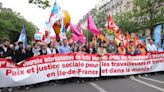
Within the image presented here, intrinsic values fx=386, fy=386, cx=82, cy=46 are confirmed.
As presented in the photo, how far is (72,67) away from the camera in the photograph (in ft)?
45.8

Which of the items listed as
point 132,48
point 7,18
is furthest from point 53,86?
point 7,18

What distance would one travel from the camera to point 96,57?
14.6 metres

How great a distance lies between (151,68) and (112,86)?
4.18 metres

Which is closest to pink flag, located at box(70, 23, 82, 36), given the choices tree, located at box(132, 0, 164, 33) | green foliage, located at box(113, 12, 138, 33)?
tree, located at box(132, 0, 164, 33)

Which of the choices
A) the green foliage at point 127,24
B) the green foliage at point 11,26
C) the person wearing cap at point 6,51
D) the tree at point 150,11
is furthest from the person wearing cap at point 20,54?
the green foliage at point 11,26

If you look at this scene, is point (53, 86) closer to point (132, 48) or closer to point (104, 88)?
point (104, 88)

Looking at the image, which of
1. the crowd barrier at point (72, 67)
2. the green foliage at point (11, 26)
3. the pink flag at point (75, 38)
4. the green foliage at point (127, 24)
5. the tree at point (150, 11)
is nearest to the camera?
the crowd barrier at point (72, 67)

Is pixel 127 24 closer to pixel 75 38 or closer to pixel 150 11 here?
pixel 150 11

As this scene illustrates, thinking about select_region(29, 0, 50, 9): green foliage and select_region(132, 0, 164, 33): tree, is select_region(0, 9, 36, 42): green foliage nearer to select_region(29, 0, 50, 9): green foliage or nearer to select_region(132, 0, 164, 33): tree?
select_region(132, 0, 164, 33): tree

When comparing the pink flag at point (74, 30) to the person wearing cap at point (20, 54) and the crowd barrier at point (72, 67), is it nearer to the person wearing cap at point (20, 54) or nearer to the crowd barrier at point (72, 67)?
the crowd barrier at point (72, 67)

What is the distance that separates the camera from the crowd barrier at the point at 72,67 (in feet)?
41.6

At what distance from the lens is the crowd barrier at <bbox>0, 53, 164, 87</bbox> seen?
12.7m

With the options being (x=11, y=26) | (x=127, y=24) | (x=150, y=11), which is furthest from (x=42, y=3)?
(x=11, y=26)

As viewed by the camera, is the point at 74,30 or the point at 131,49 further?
the point at 74,30
